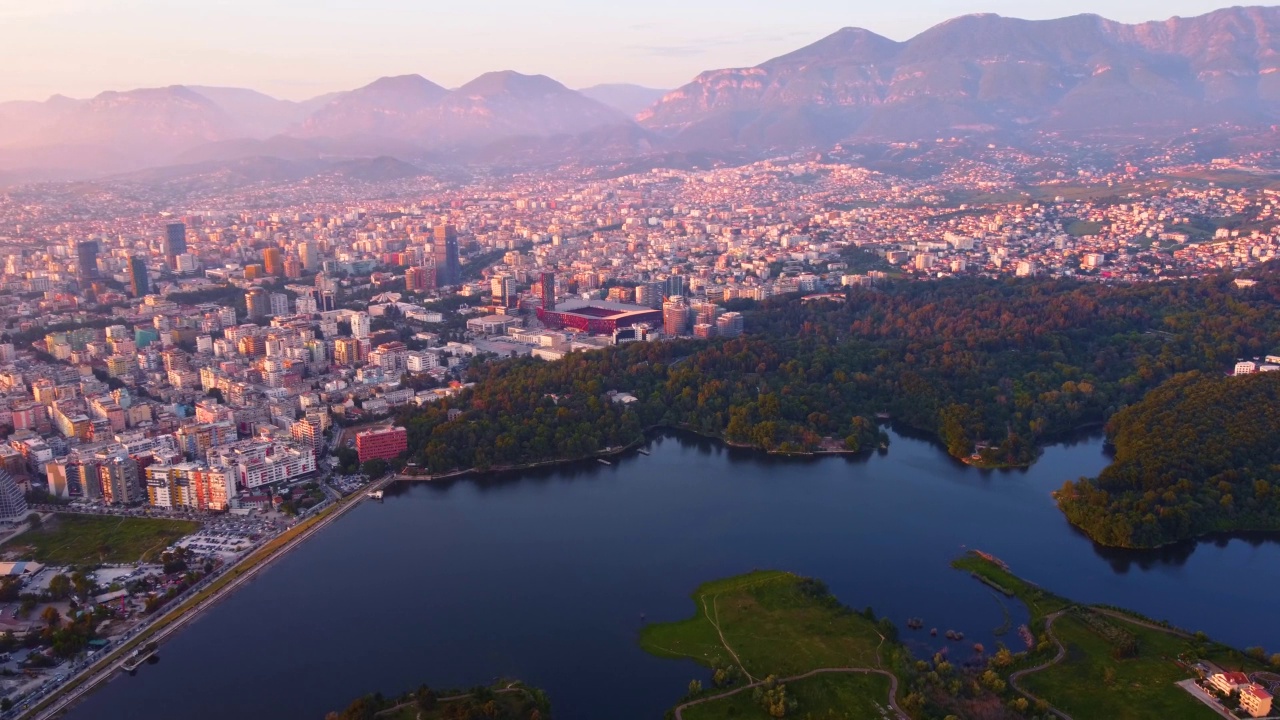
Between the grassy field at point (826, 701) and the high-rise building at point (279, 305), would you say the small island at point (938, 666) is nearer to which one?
the grassy field at point (826, 701)

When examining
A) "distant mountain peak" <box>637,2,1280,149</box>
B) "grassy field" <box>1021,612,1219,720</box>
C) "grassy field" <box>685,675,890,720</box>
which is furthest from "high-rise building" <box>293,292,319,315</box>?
"distant mountain peak" <box>637,2,1280,149</box>

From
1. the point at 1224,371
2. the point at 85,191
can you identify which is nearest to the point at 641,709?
the point at 1224,371

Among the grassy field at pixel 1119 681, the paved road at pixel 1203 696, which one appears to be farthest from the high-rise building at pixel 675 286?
the paved road at pixel 1203 696

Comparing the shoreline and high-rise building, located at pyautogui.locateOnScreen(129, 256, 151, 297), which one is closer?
the shoreline

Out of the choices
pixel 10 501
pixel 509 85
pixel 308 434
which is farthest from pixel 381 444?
pixel 509 85

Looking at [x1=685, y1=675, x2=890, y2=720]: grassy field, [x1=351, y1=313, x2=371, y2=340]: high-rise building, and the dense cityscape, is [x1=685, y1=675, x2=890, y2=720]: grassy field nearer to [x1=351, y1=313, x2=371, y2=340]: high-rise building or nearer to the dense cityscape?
the dense cityscape

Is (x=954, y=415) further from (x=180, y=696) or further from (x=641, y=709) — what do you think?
(x=180, y=696)
